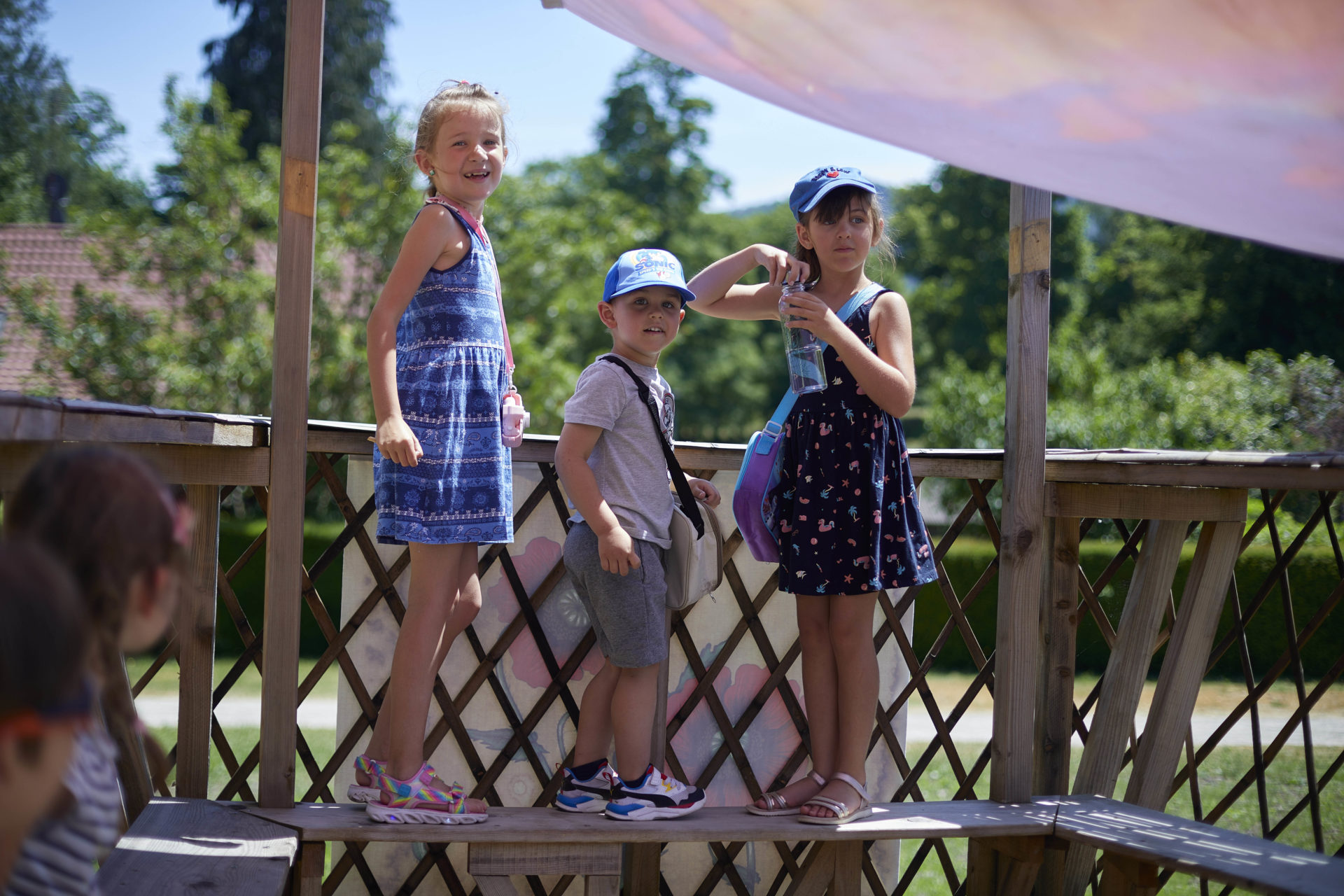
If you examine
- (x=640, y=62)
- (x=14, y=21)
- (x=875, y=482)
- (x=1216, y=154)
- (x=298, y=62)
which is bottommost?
(x=875, y=482)

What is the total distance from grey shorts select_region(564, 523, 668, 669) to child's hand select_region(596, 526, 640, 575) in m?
0.03

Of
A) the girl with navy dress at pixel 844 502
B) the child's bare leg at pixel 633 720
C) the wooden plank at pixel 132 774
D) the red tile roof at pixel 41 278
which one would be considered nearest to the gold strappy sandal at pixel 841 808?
the girl with navy dress at pixel 844 502

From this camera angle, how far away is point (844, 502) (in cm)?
171

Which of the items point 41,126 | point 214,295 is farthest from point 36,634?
point 41,126

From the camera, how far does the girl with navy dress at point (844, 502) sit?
1.69m

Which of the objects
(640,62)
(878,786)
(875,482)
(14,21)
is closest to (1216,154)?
(875,482)

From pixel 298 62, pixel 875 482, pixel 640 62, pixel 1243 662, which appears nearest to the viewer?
pixel 298 62

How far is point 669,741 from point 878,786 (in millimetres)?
458

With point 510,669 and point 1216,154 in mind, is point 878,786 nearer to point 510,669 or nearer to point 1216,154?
point 510,669

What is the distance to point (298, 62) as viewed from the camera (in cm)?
159

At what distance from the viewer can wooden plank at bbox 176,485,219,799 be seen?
1.72 meters

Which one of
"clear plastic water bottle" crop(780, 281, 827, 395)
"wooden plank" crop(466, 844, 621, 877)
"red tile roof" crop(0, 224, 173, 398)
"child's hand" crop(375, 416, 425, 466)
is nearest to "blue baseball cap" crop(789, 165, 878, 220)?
"clear plastic water bottle" crop(780, 281, 827, 395)

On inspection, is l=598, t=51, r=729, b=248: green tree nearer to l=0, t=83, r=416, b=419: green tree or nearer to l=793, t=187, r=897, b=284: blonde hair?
l=0, t=83, r=416, b=419: green tree

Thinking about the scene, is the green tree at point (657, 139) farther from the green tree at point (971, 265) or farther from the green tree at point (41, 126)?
the green tree at point (41, 126)
